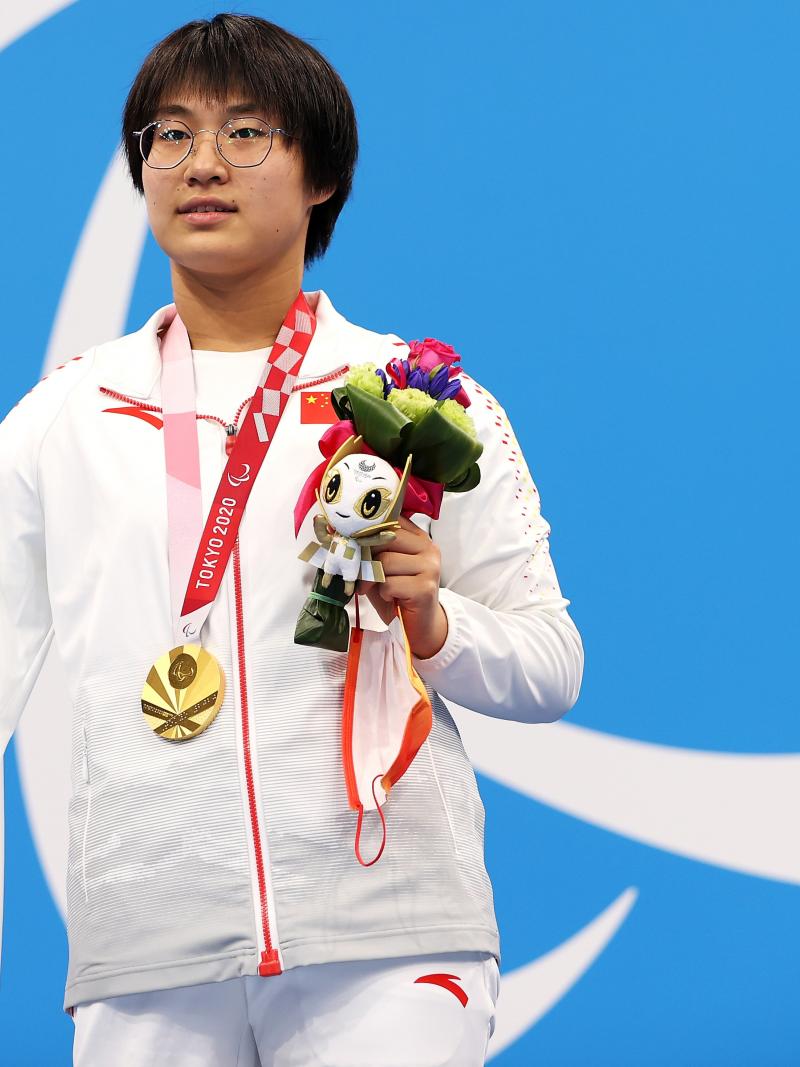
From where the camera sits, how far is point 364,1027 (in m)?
1.35

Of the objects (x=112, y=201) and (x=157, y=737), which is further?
(x=112, y=201)

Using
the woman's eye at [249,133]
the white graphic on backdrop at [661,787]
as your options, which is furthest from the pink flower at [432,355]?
the white graphic on backdrop at [661,787]

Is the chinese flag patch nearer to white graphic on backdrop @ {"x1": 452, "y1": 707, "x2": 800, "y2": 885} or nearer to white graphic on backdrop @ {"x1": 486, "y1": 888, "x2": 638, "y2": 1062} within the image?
white graphic on backdrop @ {"x1": 452, "y1": 707, "x2": 800, "y2": 885}

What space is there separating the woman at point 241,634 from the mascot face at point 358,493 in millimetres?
65

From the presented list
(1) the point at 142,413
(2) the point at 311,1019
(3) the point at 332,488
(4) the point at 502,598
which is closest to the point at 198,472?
(1) the point at 142,413

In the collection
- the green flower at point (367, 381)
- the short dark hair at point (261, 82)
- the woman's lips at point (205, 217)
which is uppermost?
the short dark hair at point (261, 82)

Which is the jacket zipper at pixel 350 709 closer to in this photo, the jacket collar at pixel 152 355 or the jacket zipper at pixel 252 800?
the jacket zipper at pixel 252 800

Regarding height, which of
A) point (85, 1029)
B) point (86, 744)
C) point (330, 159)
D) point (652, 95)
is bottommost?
point (85, 1029)

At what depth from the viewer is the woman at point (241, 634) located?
4.51 ft

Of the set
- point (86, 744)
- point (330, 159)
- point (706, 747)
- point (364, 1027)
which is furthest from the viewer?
point (706, 747)

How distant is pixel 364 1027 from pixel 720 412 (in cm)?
168

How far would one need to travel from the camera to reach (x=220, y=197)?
157 centimetres

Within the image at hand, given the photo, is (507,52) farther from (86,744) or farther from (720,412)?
(86,744)

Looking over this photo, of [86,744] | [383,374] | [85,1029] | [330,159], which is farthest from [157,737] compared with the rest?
[330,159]
